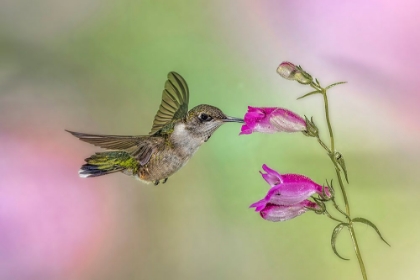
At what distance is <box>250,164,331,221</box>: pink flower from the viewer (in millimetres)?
736

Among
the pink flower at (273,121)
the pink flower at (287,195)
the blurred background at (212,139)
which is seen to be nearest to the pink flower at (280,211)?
the pink flower at (287,195)

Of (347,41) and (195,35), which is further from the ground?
(195,35)

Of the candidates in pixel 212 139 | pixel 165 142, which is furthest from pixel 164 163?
pixel 212 139

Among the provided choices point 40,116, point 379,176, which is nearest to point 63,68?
point 40,116

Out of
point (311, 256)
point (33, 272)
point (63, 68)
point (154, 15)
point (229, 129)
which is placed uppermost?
point (154, 15)

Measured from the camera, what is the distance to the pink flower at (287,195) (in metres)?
0.74

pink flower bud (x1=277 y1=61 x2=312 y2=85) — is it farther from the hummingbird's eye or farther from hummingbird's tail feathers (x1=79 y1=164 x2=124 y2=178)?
hummingbird's tail feathers (x1=79 y1=164 x2=124 y2=178)

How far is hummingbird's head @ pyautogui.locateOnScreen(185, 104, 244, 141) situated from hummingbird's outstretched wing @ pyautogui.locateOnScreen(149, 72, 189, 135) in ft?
0.43

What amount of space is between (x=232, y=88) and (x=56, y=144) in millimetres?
598

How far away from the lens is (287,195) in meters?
0.74

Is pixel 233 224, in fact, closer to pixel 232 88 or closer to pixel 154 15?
pixel 232 88

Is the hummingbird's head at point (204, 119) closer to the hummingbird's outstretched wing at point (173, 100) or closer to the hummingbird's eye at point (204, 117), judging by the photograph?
the hummingbird's eye at point (204, 117)

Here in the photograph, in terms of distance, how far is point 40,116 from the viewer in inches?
57.2

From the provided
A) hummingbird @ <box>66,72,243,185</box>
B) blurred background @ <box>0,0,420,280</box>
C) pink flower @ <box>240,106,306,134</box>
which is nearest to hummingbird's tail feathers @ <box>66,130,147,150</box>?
hummingbird @ <box>66,72,243,185</box>
